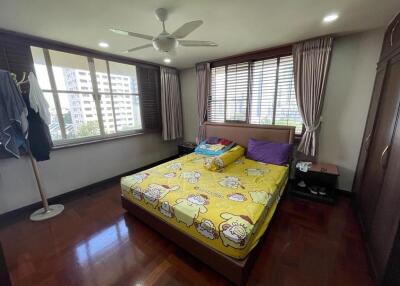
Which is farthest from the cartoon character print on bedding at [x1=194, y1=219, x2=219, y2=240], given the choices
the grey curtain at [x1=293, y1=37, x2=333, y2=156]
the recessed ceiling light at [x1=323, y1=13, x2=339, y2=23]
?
the recessed ceiling light at [x1=323, y1=13, x2=339, y2=23]

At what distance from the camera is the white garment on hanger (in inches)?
81.6

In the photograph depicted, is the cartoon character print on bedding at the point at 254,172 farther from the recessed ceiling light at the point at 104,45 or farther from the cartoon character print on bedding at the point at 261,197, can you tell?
the recessed ceiling light at the point at 104,45

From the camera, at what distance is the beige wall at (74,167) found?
225 centimetres

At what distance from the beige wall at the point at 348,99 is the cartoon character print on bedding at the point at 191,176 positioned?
209 cm

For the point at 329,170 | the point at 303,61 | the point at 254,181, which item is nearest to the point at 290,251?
the point at 254,181

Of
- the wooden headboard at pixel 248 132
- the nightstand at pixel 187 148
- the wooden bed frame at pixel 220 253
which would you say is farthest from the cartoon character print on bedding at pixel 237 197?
the nightstand at pixel 187 148

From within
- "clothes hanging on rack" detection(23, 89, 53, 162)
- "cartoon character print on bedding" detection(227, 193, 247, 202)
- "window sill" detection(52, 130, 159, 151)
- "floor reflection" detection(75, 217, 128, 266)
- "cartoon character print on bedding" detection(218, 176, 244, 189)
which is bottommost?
"floor reflection" detection(75, 217, 128, 266)

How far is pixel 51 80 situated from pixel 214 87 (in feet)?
9.22

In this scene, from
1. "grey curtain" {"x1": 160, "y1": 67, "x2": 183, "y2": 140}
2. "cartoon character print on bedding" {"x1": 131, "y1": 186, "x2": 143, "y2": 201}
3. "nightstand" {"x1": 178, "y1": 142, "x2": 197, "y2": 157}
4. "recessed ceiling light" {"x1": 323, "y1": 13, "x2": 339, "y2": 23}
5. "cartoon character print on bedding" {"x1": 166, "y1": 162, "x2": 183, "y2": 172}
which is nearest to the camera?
"recessed ceiling light" {"x1": 323, "y1": 13, "x2": 339, "y2": 23}

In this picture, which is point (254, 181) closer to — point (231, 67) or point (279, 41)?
point (279, 41)

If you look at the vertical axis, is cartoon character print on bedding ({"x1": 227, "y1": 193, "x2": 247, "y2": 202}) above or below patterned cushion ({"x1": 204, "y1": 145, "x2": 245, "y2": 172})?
below

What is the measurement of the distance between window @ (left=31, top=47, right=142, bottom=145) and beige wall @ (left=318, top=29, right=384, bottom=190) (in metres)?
3.60

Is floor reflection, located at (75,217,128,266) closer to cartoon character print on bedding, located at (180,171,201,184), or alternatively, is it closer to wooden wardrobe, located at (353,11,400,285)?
cartoon character print on bedding, located at (180,171,201,184)

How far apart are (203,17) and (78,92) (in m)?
2.31
